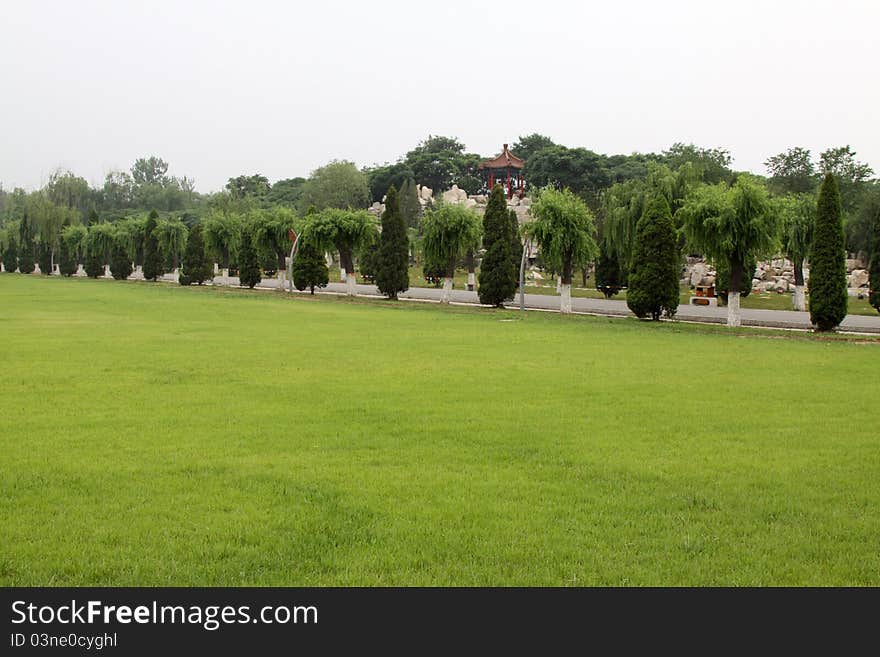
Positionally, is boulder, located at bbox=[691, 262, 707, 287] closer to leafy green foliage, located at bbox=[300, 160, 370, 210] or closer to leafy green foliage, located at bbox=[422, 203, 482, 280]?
leafy green foliage, located at bbox=[422, 203, 482, 280]

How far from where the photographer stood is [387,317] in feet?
84.4

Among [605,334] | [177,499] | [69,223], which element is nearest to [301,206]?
[69,223]

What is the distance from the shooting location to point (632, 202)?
3497cm

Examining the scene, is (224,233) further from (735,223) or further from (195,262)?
(735,223)

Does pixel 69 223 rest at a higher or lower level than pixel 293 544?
higher

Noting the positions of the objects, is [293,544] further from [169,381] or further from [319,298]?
[319,298]

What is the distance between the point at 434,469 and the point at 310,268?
32458mm

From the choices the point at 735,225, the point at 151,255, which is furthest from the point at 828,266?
the point at 151,255

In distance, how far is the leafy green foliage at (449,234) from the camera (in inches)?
1344

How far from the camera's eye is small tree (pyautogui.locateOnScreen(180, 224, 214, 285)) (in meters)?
45.7

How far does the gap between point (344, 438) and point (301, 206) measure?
6314cm

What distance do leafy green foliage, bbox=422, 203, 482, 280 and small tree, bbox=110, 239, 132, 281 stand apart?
26.3 m

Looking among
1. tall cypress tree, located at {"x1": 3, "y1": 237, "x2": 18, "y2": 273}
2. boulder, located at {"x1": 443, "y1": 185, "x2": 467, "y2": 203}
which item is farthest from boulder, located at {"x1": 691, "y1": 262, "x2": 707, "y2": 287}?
tall cypress tree, located at {"x1": 3, "y1": 237, "x2": 18, "y2": 273}
